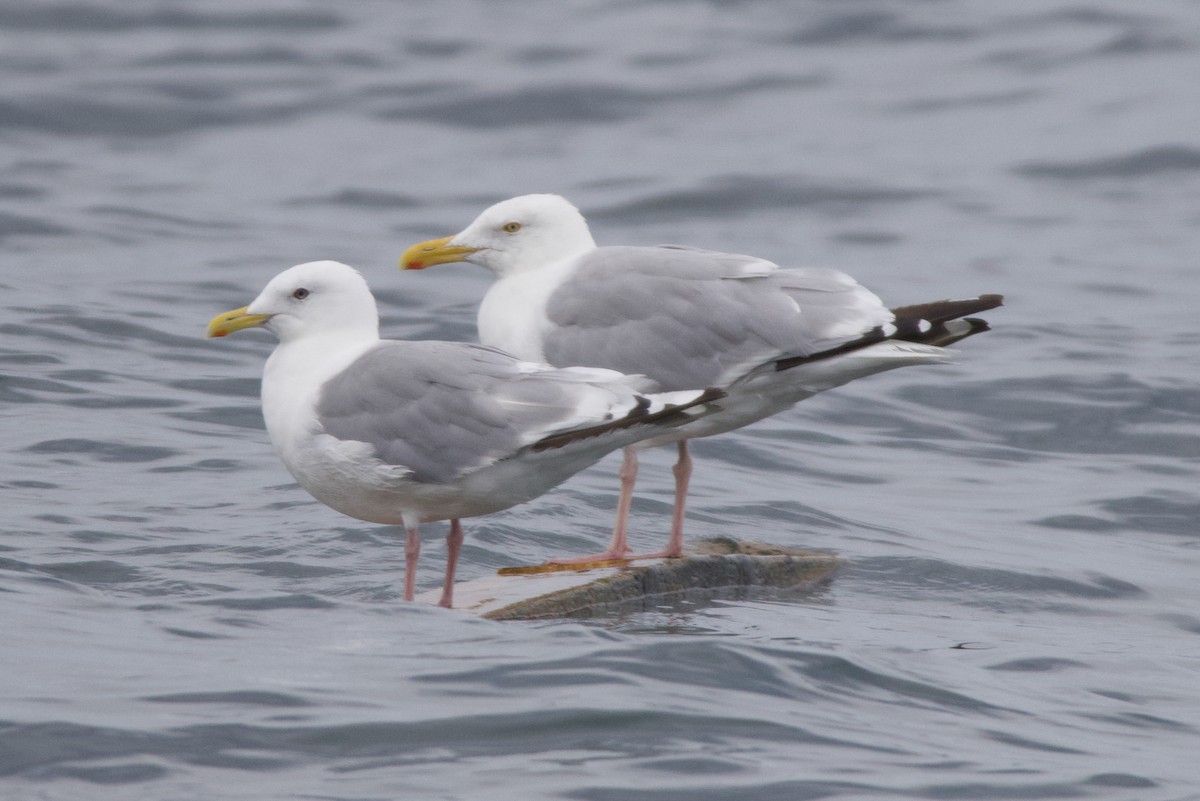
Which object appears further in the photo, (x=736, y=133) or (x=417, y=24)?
(x=417, y=24)

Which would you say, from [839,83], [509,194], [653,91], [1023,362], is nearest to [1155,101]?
[839,83]

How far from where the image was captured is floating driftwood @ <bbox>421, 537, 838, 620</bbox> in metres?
6.80

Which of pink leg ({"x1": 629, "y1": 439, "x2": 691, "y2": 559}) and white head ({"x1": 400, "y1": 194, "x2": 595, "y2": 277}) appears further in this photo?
white head ({"x1": 400, "y1": 194, "x2": 595, "y2": 277})

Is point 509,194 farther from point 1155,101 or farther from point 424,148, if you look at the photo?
point 1155,101

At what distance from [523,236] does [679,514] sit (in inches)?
51.7

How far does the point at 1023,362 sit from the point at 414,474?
305 inches

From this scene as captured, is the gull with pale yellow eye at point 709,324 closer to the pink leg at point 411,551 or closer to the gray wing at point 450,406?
the gray wing at point 450,406

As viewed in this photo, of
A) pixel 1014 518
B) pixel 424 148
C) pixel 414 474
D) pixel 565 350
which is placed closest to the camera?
pixel 414 474

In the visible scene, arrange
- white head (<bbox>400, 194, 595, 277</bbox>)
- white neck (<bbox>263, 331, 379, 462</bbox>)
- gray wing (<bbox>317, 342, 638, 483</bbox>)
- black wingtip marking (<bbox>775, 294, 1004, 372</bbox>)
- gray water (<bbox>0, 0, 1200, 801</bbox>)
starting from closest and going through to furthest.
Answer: gray water (<bbox>0, 0, 1200, 801</bbox>) → gray wing (<bbox>317, 342, 638, 483</bbox>) → white neck (<bbox>263, 331, 379, 462</bbox>) → black wingtip marking (<bbox>775, 294, 1004, 372</bbox>) → white head (<bbox>400, 194, 595, 277</bbox>)

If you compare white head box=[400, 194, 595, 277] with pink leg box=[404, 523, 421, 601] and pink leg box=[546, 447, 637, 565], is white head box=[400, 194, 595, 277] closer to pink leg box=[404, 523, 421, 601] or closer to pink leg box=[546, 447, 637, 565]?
pink leg box=[546, 447, 637, 565]

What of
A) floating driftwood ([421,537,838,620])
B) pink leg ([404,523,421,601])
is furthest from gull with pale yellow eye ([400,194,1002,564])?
pink leg ([404,523,421,601])

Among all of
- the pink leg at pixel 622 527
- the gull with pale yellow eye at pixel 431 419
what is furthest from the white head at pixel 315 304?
the pink leg at pixel 622 527

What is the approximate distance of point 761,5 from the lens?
2511 centimetres

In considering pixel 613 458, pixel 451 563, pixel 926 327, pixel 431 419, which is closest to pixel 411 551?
pixel 451 563
